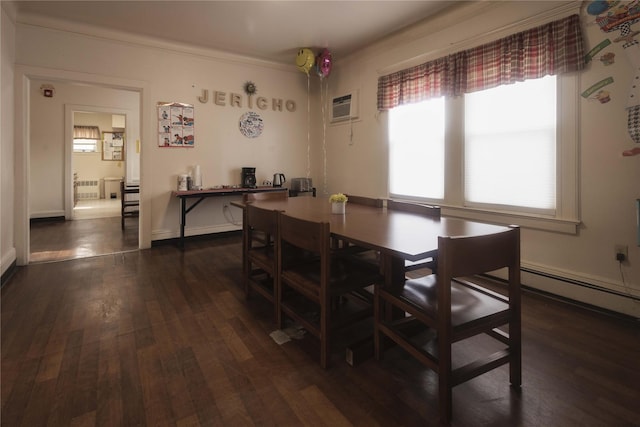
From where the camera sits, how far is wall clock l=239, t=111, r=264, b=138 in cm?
477

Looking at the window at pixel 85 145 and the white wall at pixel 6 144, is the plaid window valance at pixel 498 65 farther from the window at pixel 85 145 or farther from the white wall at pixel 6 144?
the window at pixel 85 145

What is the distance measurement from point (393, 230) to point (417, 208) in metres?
0.66

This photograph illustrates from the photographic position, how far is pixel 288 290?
8.60 ft

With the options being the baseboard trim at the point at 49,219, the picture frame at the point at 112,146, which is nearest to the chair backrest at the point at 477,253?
the baseboard trim at the point at 49,219

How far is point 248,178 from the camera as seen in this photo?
4707mm

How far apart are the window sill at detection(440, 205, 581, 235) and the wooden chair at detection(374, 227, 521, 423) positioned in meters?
1.42

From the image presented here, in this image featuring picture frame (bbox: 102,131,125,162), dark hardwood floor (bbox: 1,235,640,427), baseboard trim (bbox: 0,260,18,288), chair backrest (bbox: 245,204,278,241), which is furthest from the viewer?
picture frame (bbox: 102,131,125,162)

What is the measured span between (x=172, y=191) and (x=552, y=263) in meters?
4.25

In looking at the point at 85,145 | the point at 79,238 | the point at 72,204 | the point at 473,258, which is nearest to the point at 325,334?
the point at 473,258

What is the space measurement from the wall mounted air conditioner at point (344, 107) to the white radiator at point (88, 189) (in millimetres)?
7961

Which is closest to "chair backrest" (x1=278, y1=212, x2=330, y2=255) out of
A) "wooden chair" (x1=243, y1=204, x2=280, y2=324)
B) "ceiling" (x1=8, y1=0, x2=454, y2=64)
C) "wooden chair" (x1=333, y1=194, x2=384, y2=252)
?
"wooden chair" (x1=243, y1=204, x2=280, y2=324)

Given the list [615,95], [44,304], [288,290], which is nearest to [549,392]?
[288,290]

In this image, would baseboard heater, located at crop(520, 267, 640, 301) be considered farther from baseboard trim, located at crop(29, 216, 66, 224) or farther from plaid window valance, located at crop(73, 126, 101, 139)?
plaid window valance, located at crop(73, 126, 101, 139)

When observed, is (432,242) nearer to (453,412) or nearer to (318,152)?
(453,412)
